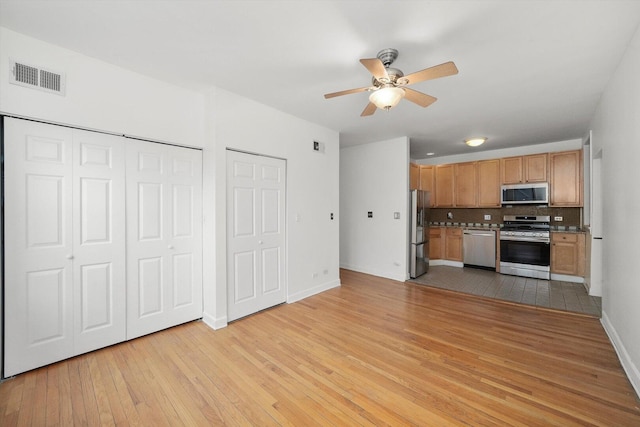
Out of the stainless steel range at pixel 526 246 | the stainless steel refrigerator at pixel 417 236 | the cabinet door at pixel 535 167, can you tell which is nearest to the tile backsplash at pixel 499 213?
the stainless steel range at pixel 526 246

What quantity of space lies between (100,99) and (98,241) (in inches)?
53.0

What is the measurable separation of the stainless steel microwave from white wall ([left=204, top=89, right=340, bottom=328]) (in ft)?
12.5

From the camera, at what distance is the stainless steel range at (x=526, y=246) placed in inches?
193

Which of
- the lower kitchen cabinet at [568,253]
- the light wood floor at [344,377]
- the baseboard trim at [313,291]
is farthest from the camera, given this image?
the lower kitchen cabinet at [568,253]

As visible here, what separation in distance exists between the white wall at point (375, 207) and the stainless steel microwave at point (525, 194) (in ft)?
7.92

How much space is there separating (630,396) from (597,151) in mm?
2886

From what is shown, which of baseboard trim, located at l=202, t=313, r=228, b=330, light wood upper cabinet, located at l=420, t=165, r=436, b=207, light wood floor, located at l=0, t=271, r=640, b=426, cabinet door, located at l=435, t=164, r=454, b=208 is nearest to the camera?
light wood floor, located at l=0, t=271, r=640, b=426

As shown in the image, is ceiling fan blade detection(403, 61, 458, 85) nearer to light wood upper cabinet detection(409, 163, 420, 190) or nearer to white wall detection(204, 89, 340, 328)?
white wall detection(204, 89, 340, 328)

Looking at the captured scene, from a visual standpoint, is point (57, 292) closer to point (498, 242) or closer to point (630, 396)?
point (630, 396)

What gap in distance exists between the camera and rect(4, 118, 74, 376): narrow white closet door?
203 centimetres

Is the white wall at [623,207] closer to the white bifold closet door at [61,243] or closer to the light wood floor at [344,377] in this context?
the light wood floor at [344,377]

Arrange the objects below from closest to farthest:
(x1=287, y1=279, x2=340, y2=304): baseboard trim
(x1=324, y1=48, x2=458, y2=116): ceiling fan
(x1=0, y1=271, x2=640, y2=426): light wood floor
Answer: (x1=0, y1=271, x2=640, y2=426): light wood floor
(x1=324, y1=48, x2=458, y2=116): ceiling fan
(x1=287, y1=279, x2=340, y2=304): baseboard trim

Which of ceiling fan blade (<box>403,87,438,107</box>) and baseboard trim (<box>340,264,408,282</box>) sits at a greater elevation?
ceiling fan blade (<box>403,87,438,107</box>)

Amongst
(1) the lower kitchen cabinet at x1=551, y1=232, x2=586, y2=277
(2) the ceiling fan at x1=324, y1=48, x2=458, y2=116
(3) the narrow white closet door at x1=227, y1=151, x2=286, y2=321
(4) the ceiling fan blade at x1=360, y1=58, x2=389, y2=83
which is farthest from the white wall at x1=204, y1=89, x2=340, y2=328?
(1) the lower kitchen cabinet at x1=551, y1=232, x2=586, y2=277
